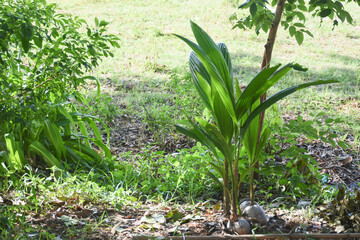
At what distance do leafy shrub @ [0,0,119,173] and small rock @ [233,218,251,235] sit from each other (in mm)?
1307

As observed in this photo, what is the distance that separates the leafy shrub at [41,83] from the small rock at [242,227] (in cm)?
131

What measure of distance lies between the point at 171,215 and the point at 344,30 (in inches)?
357

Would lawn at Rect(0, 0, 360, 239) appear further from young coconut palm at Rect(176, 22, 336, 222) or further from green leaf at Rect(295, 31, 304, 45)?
green leaf at Rect(295, 31, 304, 45)

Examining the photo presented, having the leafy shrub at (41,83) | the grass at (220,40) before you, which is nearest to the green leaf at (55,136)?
the leafy shrub at (41,83)

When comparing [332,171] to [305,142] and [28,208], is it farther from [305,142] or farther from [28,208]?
[28,208]

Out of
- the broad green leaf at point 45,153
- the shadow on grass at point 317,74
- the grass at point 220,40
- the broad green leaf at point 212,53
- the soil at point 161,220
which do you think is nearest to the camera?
the broad green leaf at point 212,53

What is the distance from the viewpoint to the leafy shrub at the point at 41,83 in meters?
2.19

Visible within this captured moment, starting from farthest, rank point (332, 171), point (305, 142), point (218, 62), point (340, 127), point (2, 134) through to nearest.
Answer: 1. point (340, 127)
2. point (305, 142)
3. point (332, 171)
4. point (2, 134)
5. point (218, 62)

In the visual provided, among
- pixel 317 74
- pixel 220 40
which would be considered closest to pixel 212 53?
pixel 317 74

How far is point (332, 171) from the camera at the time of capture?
3.43 meters

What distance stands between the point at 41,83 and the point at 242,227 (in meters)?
1.64

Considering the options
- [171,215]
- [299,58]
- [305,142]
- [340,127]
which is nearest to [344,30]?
[299,58]

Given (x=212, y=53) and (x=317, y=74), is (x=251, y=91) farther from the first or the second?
(x=317, y=74)

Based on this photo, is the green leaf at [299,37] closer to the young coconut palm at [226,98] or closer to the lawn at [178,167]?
the lawn at [178,167]
